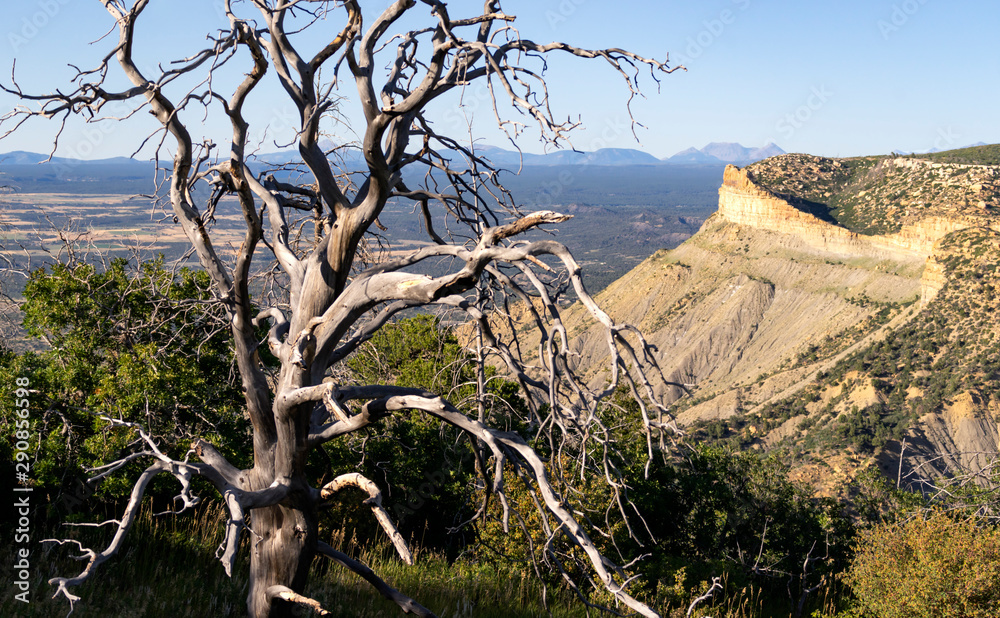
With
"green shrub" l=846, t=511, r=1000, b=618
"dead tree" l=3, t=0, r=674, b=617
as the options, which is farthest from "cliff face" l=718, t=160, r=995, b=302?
"dead tree" l=3, t=0, r=674, b=617

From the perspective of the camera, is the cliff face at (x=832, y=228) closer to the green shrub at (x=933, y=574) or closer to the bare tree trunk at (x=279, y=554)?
the green shrub at (x=933, y=574)

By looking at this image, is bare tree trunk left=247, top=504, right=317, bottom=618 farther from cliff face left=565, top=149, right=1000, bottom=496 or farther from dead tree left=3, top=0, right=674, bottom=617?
cliff face left=565, top=149, right=1000, bottom=496

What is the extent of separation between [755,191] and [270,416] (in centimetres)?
8654

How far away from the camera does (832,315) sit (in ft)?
221

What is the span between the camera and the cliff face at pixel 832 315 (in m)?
42.5

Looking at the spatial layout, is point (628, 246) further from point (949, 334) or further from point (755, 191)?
point (949, 334)

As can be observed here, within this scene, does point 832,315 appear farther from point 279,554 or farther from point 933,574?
point 279,554

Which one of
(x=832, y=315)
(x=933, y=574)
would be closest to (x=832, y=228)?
(x=832, y=315)

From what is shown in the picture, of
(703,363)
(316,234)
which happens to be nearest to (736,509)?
(316,234)

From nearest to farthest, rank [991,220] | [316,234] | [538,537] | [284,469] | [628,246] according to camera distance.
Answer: [284,469]
[316,234]
[538,537]
[991,220]
[628,246]

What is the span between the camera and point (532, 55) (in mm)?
4445

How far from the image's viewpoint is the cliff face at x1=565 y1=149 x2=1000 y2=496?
4253 centimetres

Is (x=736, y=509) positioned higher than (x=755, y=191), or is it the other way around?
(x=755, y=191)

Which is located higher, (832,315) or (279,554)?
(279,554)
